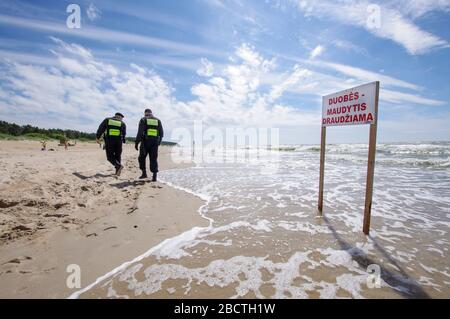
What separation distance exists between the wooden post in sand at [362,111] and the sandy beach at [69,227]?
9.12 ft

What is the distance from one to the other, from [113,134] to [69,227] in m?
4.90

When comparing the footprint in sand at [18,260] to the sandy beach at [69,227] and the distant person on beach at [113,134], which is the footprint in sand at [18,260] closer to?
the sandy beach at [69,227]

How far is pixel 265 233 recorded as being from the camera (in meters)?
3.72

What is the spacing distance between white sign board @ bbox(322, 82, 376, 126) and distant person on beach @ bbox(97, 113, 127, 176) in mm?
6482

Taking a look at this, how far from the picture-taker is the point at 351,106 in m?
3.86

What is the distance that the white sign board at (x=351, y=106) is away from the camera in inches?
137

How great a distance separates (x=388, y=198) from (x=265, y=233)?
4.33 meters

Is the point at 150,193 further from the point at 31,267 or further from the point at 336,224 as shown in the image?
the point at 336,224

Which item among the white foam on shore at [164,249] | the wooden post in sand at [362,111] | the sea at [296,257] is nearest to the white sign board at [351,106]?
the wooden post in sand at [362,111]

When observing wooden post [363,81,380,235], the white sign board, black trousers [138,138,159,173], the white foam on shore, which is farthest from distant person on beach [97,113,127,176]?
wooden post [363,81,380,235]

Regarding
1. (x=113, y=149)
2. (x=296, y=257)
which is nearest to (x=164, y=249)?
(x=296, y=257)

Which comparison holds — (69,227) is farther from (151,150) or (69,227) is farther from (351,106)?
(351,106)

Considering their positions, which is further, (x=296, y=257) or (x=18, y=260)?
(x=296, y=257)
